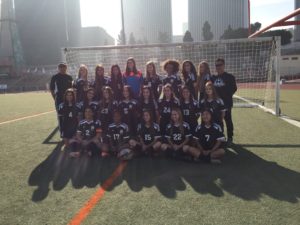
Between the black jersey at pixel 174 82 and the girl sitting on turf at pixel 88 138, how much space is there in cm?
159

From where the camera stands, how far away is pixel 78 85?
7492 millimetres

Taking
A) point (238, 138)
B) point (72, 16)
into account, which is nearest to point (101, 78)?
point (238, 138)

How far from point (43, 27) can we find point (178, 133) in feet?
317

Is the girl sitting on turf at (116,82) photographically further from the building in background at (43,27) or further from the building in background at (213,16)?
the building in background at (43,27)

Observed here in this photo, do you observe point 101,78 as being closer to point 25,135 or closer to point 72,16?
point 25,135

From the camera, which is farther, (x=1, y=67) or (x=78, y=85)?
(x=1, y=67)

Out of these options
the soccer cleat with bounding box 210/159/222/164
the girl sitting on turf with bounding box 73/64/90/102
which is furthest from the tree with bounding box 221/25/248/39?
the soccer cleat with bounding box 210/159/222/164

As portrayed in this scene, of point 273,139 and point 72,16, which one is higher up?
point 72,16

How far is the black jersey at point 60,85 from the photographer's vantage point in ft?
25.6

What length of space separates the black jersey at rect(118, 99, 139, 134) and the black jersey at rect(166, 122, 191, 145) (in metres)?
0.84

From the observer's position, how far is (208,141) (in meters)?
6.01

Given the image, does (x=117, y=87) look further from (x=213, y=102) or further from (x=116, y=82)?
(x=213, y=102)

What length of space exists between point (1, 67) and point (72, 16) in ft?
134

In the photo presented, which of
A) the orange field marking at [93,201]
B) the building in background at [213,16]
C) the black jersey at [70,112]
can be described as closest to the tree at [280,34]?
the building in background at [213,16]
